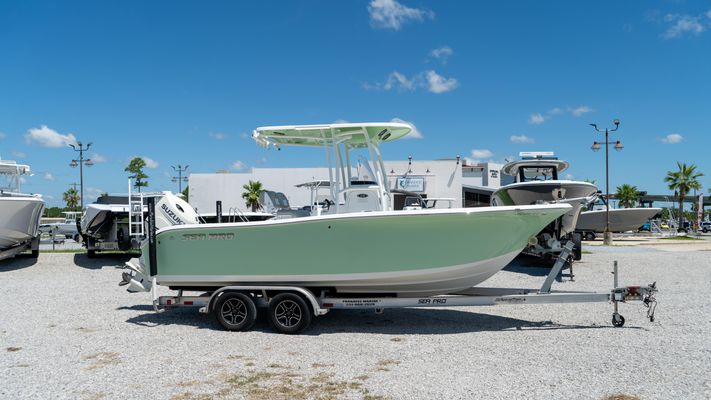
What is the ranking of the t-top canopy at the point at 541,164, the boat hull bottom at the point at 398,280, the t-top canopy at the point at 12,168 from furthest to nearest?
1. the t-top canopy at the point at 12,168
2. the t-top canopy at the point at 541,164
3. the boat hull bottom at the point at 398,280

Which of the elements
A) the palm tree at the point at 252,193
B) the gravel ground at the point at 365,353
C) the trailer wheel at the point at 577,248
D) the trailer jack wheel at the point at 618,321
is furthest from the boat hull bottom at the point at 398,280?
the palm tree at the point at 252,193

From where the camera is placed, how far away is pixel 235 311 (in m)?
6.63

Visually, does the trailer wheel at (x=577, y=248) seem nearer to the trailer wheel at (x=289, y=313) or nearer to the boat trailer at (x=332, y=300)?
the boat trailer at (x=332, y=300)

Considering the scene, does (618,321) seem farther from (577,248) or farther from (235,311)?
(577,248)

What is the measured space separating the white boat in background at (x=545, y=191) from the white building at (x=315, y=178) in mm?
21278

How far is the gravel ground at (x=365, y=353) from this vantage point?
14.3 ft

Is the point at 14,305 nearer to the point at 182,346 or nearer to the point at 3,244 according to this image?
the point at 182,346

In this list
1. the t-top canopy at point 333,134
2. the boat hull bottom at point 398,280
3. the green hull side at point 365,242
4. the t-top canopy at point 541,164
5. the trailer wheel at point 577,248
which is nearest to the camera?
the green hull side at point 365,242

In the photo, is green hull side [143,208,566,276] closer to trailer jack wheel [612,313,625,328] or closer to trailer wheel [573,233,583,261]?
trailer jack wheel [612,313,625,328]

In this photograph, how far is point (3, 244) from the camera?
13.1 meters

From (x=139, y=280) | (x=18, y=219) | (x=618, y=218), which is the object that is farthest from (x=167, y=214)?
(x=618, y=218)

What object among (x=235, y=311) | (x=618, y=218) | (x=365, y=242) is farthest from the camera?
(x=618, y=218)

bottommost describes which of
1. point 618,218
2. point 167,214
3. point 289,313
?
point 289,313

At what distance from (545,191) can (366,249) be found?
690 cm
